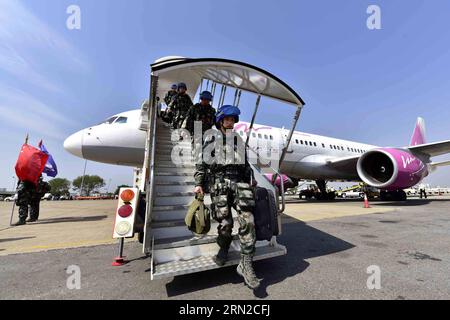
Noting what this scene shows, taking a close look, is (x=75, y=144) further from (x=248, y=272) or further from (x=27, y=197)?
(x=248, y=272)

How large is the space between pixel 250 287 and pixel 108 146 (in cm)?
768

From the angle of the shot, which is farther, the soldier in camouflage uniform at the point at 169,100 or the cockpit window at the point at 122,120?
the cockpit window at the point at 122,120

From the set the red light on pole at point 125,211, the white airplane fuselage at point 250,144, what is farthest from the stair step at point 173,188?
the white airplane fuselage at point 250,144

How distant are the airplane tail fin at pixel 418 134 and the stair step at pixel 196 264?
22.0 metres

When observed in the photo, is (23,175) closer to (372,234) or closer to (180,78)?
(180,78)

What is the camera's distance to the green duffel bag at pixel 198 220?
244cm

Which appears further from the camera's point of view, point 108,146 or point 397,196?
point 397,196

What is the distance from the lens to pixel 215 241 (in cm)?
304

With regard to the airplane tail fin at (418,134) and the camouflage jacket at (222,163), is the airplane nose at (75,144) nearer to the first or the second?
the camouflage jacket at (222,163)

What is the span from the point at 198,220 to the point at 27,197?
7.56 meters

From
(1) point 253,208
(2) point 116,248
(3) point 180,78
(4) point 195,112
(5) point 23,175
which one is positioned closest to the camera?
(1) point 253,208

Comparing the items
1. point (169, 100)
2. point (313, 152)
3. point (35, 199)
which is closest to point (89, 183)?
point (35, 199)

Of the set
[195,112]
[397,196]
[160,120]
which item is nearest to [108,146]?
[160,120]
